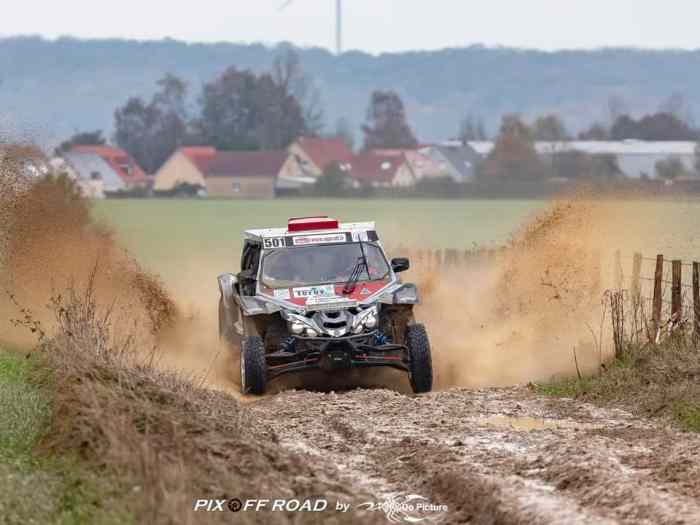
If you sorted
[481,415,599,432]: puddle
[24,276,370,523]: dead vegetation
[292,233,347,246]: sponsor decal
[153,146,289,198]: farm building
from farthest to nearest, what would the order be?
[153,146,289,198]: farm building < [292,233,347,246]: sponsor decal < [481,415,599,432]: puddle < [24,276,370,523]: dead vegetation

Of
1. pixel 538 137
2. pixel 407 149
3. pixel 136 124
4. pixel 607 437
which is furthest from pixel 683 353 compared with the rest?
pixel 136 124

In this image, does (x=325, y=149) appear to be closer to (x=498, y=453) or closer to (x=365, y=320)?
(x=365, y=320)

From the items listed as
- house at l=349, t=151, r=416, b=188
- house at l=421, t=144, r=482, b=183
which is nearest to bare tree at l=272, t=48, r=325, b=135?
house at l=421, t=144, r=482, b=183

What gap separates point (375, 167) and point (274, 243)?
7249cm

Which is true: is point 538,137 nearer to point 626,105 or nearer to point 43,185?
point 626,105

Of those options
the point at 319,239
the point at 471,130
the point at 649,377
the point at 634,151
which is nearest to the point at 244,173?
the point at 634,151

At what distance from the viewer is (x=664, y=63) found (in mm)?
124688

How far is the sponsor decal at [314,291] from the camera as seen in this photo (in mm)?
17672

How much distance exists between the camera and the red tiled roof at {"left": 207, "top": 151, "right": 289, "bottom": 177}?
320ft

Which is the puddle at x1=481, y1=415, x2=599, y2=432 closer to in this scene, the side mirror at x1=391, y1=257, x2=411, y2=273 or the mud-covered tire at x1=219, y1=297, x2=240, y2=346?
the side mirror at x1=391, y1=257, x2=411, y2=273

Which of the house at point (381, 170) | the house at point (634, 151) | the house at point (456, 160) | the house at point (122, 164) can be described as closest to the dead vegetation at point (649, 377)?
the house at point (634, 151)

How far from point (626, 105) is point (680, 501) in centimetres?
10073

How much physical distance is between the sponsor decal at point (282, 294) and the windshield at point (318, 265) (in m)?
0.14

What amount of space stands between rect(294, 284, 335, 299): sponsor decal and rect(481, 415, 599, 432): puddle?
350 centimetres
